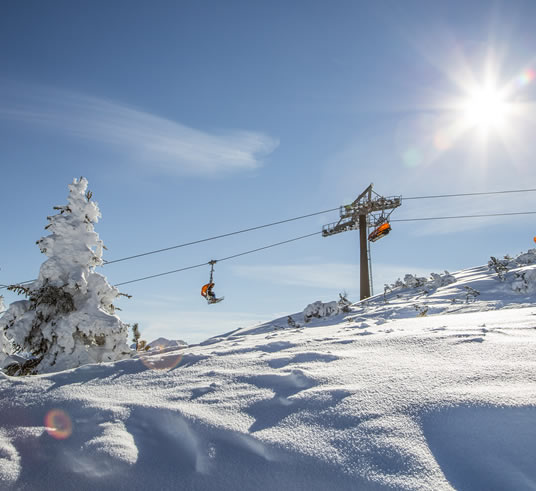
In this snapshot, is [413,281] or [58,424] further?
[413,281]

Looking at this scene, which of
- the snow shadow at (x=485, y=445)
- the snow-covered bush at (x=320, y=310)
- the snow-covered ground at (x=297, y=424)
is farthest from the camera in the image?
the snow-covered bush at (x=320, y=310)

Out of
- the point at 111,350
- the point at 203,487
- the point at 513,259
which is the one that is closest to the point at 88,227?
the point at 111,350

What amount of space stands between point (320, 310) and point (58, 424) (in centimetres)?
710

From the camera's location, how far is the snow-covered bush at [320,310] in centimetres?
849

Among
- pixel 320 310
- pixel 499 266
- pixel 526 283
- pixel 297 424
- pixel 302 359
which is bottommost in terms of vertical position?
pixel 297 424

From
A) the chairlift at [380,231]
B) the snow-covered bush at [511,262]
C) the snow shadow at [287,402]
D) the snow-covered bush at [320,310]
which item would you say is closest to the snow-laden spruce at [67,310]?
the snow shadow at [287,402]

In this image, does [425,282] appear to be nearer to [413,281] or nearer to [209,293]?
[413,281]

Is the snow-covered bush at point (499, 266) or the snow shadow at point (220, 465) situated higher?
the snow-covered bush at point (499, 266)

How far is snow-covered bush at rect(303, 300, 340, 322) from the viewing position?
27.9 ft

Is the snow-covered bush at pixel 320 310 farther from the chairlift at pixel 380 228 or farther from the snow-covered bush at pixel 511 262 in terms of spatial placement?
the chairlift at pixel 380 228

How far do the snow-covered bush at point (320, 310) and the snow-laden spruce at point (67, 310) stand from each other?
465 centimetres

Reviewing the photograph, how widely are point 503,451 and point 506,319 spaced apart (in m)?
3.33

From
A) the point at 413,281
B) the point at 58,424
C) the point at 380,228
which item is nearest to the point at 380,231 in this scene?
the point at 380,228

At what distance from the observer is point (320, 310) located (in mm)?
8570
